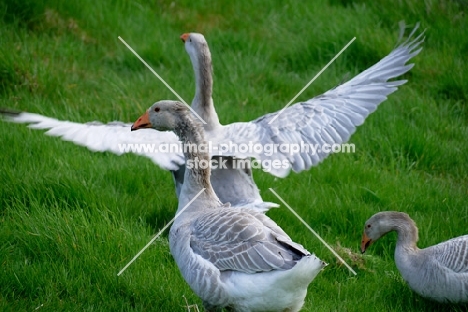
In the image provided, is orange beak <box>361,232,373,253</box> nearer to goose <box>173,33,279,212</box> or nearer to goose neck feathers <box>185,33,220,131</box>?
goose <box>173,33,279,212</box>

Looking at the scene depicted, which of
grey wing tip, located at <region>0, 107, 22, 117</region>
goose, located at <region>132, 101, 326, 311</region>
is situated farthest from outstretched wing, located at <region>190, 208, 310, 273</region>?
grey wing tip, located at <region>0, 107, 22, 117</region>

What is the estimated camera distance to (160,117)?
5.40m

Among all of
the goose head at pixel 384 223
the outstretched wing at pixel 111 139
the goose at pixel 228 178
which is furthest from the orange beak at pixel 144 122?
the goose head at pixel 384 223

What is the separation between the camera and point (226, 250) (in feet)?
15.9

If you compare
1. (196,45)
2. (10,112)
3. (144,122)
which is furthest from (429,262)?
(10,112)

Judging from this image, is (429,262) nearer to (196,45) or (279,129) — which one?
(279,129)

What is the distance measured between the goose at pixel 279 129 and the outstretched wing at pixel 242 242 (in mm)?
949

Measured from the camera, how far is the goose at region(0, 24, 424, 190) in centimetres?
607

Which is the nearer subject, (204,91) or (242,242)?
(242,242)

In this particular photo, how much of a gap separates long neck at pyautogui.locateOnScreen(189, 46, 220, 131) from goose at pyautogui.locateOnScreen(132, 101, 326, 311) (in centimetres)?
115

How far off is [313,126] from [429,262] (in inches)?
60.4

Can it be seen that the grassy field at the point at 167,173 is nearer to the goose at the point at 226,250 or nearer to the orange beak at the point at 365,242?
the orange beak at the point at 365,242

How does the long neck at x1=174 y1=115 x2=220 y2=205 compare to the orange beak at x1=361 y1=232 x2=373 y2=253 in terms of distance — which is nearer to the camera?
the long neck at x1=174 y1=115 x2=220 y2=205

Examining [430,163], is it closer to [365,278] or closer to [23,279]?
[365,278]
